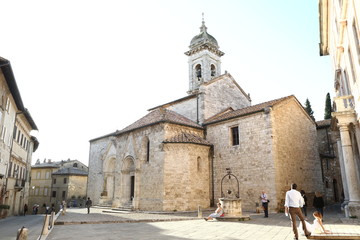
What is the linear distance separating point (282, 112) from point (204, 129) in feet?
20.1

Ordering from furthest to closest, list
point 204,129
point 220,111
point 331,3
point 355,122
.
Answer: point 220,111
point 204,129
point 331,3
point 355,122

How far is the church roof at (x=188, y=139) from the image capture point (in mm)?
18219

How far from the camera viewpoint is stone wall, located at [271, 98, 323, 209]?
55.2ft

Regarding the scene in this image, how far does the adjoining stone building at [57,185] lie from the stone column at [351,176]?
→ 37.8m

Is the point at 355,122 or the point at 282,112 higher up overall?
the point at 282,112

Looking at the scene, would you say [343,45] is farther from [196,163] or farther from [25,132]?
[25,132]

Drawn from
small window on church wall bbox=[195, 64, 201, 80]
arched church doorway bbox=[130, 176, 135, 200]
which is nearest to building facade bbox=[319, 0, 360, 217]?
arched church doorway bbox=[130, 176, 135, 200]

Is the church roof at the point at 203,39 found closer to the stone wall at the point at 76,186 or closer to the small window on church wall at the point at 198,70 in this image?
the small window on church wall at the point at 198,70

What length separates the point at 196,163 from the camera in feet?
61.3

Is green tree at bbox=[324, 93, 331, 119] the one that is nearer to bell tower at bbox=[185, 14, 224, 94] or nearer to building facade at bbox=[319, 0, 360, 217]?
bell tower at bbox=[185, 14, 224, 94]

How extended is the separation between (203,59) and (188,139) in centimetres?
1464

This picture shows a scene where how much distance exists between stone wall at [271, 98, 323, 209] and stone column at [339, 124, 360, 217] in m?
5.02

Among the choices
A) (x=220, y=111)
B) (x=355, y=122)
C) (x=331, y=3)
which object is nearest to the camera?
(x=355, y=122)

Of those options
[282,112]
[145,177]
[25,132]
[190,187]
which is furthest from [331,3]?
[25,132]
